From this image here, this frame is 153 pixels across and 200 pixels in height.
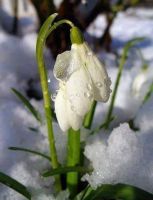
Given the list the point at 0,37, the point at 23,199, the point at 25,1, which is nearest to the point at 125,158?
the point at 23,199

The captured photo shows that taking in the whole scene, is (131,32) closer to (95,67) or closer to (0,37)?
(0,37)

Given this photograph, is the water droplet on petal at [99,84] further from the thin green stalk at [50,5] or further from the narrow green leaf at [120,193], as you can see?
the thin green stalk at [50,5]

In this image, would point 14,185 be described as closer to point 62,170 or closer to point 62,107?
point 62,170

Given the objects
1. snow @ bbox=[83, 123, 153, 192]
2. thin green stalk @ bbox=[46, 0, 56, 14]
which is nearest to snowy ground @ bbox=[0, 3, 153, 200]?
snow @ bbox=[83, 123, 153, 192]

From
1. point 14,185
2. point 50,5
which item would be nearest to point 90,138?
point 14,185

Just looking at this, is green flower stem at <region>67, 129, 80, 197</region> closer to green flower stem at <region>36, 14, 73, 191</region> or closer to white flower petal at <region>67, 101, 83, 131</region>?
green flower stem at <region>36, 14, 73, 191</region>

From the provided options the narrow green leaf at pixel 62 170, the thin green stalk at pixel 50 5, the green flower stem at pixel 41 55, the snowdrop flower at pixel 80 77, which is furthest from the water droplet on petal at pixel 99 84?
the thin green stalk at pixel 50 5
